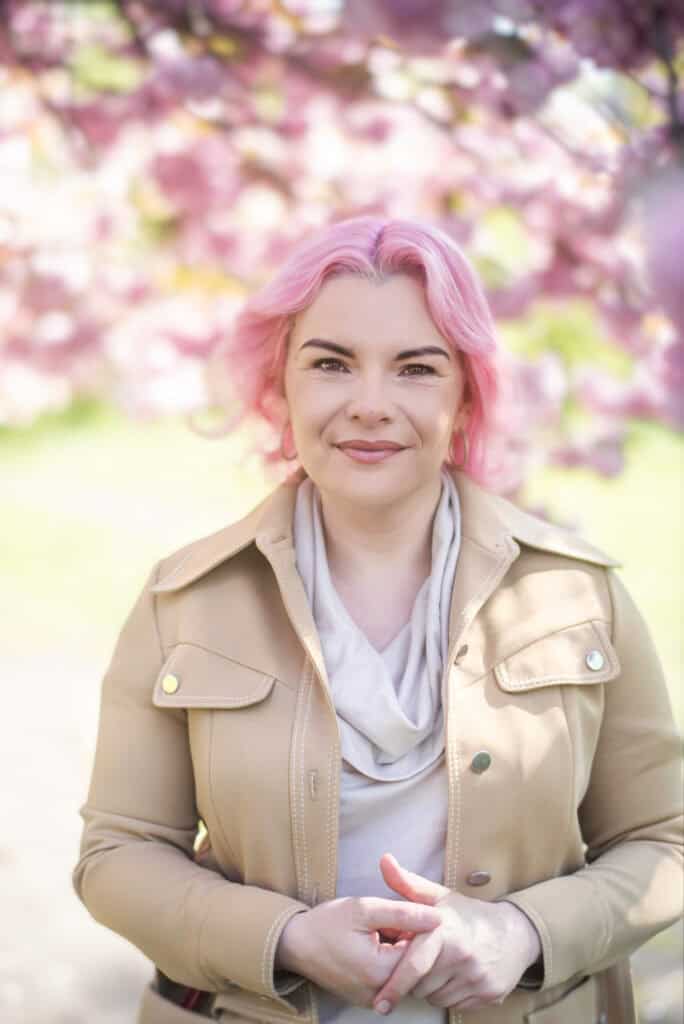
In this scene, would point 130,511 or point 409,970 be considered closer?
point 409,970

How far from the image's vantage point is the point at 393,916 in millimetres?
1631

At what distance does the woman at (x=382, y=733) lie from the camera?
1.72 m

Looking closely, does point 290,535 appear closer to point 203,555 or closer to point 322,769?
point 203,555

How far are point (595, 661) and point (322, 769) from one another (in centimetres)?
39

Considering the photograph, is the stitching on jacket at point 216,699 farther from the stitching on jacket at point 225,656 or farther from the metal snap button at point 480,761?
the metal snap button at point 480,761

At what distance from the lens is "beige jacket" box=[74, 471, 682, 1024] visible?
173cm

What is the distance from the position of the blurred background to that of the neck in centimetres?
27

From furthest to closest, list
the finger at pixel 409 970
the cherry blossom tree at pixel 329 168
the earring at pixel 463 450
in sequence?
the cherry blossom tree at pixel 329 168, the earring at pixel 463 450, the finger at pixel 409 970

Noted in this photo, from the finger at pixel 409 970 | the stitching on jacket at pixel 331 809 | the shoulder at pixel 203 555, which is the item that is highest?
the shoulder at pixel 203 555

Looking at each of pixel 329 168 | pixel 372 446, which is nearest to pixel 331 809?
pixel 372 446

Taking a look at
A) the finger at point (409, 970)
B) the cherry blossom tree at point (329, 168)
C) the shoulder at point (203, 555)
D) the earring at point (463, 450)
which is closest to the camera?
the finger at point (409, 970)

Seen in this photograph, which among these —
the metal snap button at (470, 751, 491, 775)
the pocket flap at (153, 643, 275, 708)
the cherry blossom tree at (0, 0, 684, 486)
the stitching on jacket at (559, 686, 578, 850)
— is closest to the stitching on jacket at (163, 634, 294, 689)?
the pocket flap at (153, 643, 275, 708)

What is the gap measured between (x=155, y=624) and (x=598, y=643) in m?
Result: 0.60

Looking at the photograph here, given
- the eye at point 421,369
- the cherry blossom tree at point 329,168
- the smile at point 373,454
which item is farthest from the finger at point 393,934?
Result: the cherry blossom tree at point 329,168
